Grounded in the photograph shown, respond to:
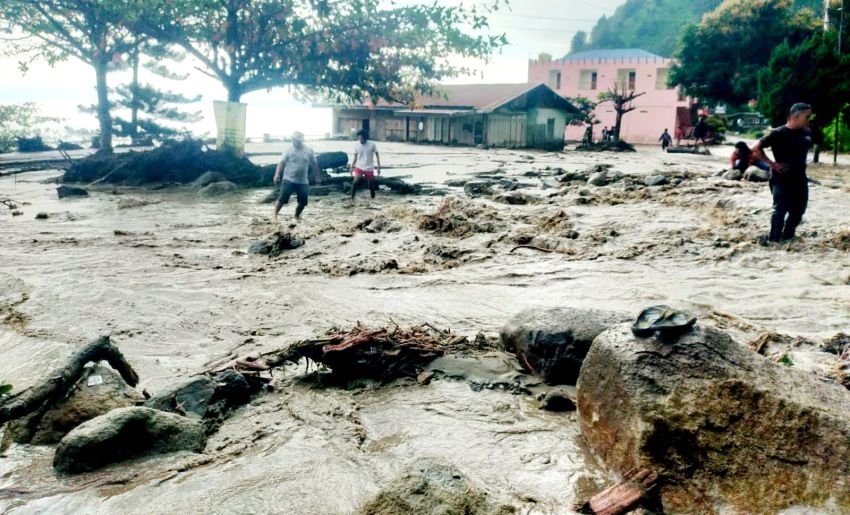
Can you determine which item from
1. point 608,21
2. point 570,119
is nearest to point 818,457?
point 570,119

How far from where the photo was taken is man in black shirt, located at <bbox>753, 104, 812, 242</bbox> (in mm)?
7723

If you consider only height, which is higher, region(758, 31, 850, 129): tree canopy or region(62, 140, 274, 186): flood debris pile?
region(758, 31, 850, 129): tree canopy

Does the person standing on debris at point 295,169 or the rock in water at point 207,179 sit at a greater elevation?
the person standing on debris at point 295,169

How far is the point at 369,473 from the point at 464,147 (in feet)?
117

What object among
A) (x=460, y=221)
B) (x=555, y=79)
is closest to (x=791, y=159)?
(x=460, y=221)

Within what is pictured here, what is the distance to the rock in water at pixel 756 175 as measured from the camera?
14.5 m

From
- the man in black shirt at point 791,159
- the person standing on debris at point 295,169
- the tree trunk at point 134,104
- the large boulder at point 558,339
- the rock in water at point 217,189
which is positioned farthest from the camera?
the tree trunk at point 134,104

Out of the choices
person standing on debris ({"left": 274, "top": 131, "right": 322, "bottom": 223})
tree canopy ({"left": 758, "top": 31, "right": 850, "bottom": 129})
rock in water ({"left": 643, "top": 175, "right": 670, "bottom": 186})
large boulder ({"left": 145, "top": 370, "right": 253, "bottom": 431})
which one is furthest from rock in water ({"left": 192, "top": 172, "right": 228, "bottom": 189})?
tree canopy ({"left": 758, "top": 31, "right": 850, "bottom": 129})

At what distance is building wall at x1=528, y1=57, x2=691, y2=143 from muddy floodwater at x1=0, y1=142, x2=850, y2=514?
3216 centimetres

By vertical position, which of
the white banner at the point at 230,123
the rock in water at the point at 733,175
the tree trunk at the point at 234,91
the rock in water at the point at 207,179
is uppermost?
the tree trunk at the point at 234,91

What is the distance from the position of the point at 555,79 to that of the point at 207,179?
1508 inches

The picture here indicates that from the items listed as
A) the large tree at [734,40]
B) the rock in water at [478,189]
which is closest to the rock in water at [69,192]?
the rock in water at [478,189]

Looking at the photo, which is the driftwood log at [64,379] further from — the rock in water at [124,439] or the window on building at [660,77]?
the window on building at [660,77]

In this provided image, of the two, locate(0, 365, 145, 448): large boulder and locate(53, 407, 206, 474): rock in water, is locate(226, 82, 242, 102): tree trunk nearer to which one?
locate(0, 365, 145, 448): large boulder
